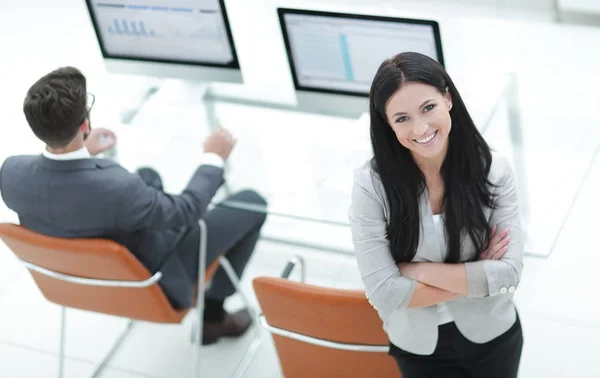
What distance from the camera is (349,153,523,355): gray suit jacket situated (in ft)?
8.32

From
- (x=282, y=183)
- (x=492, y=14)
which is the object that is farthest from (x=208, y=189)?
Answer: (x=492, y=14)

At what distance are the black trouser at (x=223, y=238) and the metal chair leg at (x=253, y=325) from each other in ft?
0.14

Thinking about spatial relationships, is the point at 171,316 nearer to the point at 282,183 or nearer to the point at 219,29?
the point at 282,183

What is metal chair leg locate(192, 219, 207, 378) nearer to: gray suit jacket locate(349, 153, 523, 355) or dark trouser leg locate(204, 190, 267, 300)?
dark trouser leg locate(204, 190, 267, 300)

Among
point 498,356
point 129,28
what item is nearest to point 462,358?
point 498,356

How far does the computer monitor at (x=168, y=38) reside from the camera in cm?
375

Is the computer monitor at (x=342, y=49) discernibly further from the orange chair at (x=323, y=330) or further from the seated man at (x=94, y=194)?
the orange chair at (x=323, y=330)

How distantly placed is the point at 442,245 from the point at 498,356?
34 cm

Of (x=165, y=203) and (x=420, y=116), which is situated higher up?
(x=420, y=116)

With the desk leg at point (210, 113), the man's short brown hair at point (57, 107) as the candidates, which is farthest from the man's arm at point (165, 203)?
the desk leg at point (210, 113)

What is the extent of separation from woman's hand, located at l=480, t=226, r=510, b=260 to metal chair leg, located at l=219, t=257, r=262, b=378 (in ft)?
4.19

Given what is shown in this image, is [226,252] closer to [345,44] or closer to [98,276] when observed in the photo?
[98,276]

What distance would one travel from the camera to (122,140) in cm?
378

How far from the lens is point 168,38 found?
12.7 feet
